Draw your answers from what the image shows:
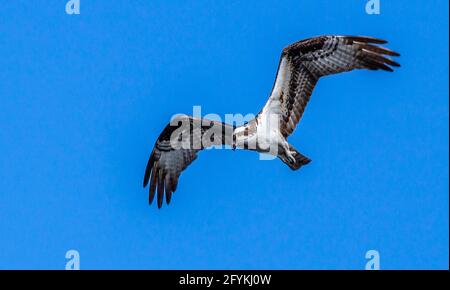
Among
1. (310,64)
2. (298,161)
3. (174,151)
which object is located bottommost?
(298,161)

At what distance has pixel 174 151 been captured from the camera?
50.5 feet

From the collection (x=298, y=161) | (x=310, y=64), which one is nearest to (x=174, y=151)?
(x=298, y=161)

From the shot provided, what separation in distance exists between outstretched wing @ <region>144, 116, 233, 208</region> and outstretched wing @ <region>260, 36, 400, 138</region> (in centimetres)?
108

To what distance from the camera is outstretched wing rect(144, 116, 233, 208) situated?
14.7 meters

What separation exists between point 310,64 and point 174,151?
9.20ft

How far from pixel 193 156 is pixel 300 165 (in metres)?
2.22

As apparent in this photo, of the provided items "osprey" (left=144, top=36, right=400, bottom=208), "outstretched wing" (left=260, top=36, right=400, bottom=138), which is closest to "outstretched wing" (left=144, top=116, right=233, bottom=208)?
"osprey" (left=144, top=36, right=400, bottom=208)

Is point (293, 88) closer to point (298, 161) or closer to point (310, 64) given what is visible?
point (310, 64)

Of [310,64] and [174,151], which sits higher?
[310,64]

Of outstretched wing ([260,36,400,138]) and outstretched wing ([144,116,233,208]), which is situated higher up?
outstretched wing ([260,36,400,138])

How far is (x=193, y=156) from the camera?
15578mm

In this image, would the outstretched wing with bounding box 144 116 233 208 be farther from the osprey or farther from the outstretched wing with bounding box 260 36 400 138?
the outstretched wing with bounding box 260 36 400 138
